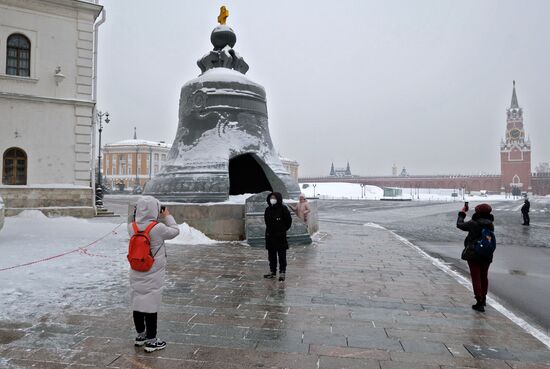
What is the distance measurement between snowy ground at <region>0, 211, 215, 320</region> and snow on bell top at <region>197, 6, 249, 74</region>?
480cm

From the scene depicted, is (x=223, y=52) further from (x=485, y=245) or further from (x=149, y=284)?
(x=149, y=284)

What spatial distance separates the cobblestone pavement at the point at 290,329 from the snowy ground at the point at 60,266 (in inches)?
13.2

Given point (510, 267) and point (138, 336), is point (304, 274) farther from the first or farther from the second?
point (510, 267)

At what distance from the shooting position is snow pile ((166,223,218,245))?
9.72 m

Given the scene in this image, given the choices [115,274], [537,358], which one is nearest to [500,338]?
[537,358]

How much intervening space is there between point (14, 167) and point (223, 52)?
9533 millimetres

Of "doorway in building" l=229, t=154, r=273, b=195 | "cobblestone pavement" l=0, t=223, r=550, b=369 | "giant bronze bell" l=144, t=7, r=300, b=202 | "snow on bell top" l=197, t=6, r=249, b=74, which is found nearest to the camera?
"cobblestone pavement" l=0, t=223, r=550, b=369

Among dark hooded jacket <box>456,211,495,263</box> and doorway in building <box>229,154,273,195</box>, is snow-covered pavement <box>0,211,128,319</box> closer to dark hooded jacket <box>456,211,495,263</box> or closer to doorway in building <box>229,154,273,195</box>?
doorway in building <box>229,154,273,195</box>

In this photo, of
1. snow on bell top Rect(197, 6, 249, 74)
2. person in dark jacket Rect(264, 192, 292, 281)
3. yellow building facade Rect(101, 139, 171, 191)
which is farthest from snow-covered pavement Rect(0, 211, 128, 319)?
yellow building facade Rect(101, 139, 171, 191)

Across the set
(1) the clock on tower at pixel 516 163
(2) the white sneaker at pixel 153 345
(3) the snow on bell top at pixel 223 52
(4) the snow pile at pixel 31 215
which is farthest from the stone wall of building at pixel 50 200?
(1) the clock on tower at pixel 516 163

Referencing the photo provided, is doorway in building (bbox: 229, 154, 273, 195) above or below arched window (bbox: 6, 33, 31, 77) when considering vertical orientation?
below

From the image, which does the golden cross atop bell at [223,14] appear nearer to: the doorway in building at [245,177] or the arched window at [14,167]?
the doorway in building at [245,177]

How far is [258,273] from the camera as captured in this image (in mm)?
6699

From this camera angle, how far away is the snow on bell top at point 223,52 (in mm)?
11539
